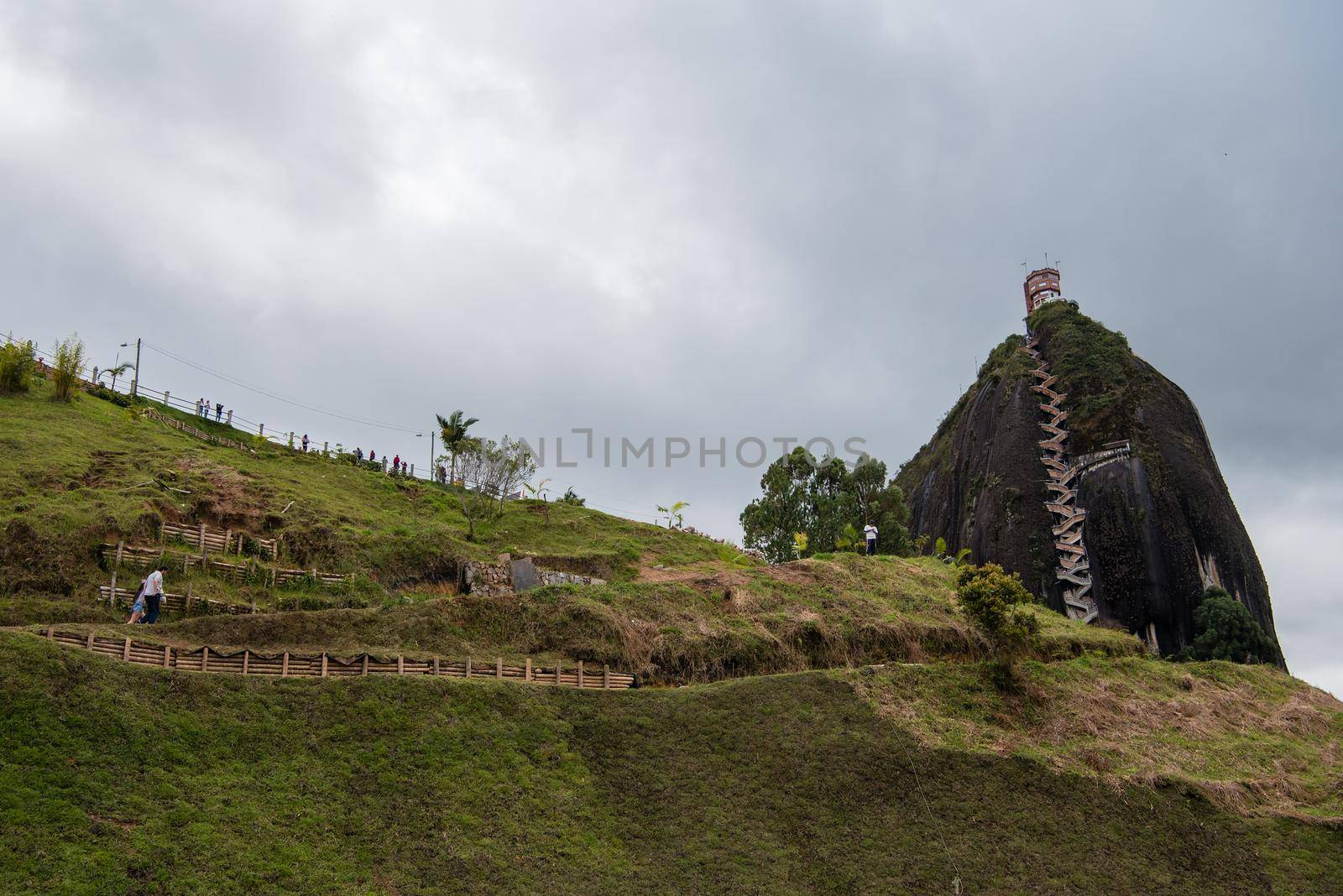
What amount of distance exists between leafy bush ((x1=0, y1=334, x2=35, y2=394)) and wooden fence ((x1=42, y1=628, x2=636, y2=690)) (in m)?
26.0

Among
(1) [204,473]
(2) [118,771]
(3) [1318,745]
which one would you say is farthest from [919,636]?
(1) [204,473]

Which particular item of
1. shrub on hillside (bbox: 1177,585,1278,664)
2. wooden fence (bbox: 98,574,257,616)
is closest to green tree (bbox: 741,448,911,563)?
shrub on hillside (bbox: 1177,585,1278,664)

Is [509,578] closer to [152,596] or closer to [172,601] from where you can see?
[172,601]

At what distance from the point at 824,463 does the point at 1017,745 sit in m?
26.8

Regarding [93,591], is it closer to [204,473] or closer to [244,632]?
[244,632]

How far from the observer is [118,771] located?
18484 millimetres

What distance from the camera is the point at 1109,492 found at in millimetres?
51719

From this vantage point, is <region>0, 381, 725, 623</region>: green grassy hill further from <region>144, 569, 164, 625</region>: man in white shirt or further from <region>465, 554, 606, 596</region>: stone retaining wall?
<region>144, 569, 164, 625</region>: man in white shirt

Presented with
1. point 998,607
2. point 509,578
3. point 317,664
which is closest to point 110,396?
point 509,578

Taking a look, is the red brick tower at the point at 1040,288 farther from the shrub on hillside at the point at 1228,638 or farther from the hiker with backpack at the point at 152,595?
the hiker with backpack at the point at 152,595

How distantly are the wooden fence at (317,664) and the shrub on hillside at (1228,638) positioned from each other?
3022 centimetres

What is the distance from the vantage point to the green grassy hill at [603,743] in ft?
61.0

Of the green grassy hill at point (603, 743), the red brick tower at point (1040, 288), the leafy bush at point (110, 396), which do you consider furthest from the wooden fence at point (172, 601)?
the red brick tower at point (1040, 288)

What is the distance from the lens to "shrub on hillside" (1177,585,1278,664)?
43.4 meters
